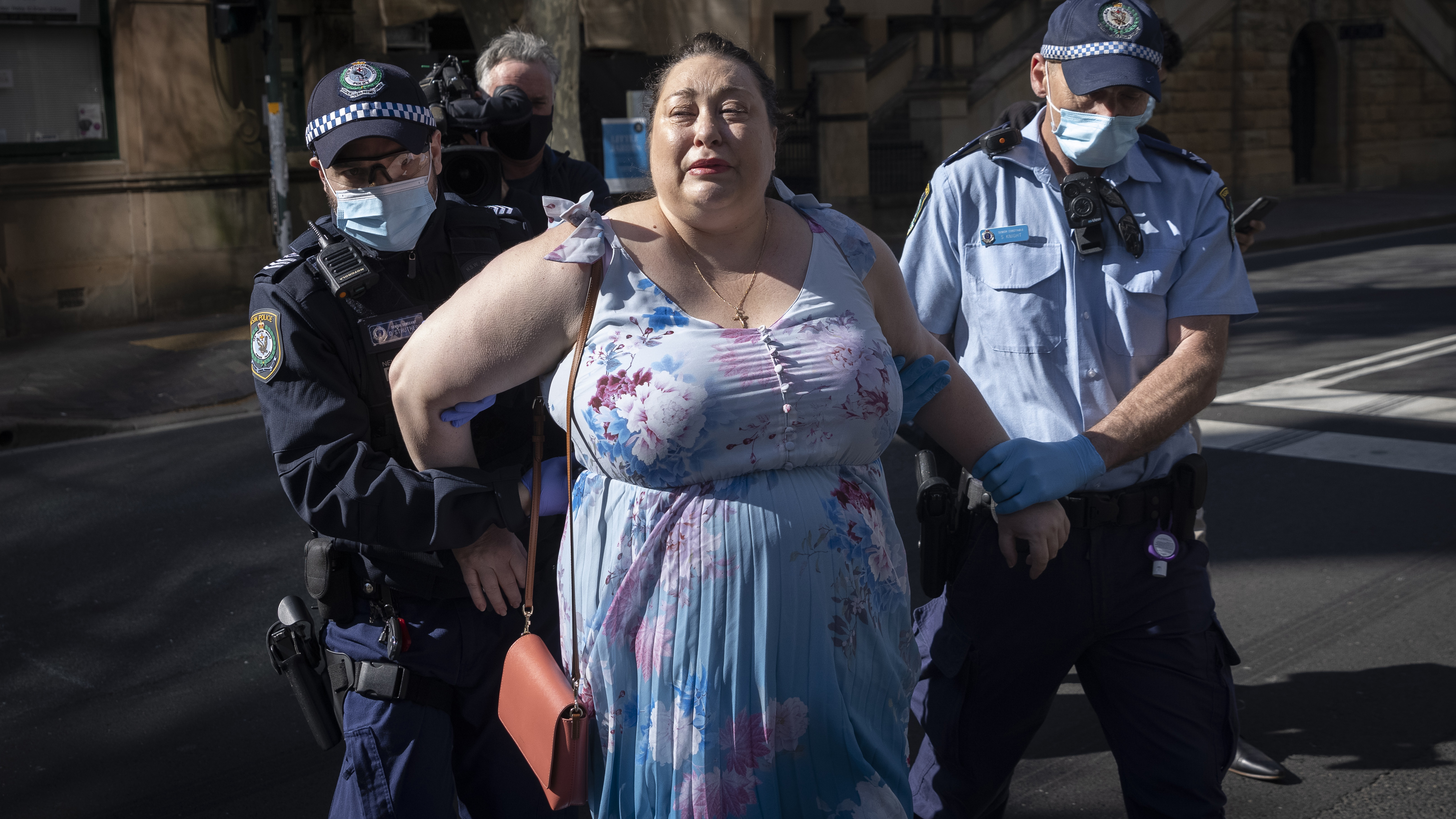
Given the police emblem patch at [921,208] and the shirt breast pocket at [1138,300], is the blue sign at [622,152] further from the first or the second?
the shirt breast pocket at [1138,300]

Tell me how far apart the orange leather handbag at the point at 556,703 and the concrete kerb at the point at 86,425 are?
721cm

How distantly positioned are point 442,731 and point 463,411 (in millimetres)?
746

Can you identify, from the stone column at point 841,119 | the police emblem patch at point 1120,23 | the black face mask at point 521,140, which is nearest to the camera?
the police emblem patch at point 1120,23

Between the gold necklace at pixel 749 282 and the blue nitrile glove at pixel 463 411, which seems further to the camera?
the blue nitrile glove at pixel 463 411

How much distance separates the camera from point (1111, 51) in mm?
3053

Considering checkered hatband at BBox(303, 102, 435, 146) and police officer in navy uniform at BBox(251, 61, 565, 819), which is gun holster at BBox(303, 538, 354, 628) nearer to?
police officer in navy uniform at BBox(251, 61, 565, 819)

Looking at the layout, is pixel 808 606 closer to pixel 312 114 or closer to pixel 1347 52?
pixel 312 114

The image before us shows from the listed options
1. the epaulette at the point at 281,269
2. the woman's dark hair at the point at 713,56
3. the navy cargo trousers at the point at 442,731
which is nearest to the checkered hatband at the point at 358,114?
the epaulette at the point at 281,269

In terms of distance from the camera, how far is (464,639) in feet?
9.24

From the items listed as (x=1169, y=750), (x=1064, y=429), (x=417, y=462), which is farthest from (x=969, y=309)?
(x=417, y=462)

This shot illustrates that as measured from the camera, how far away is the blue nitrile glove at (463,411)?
245 centimetres

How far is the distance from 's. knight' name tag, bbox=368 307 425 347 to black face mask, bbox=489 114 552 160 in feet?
7.30

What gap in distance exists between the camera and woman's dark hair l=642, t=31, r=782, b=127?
2.45m

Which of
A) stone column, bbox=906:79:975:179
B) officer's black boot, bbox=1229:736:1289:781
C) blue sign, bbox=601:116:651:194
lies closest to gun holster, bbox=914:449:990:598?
officer's black boot, bbox=1229:736:1289:781
